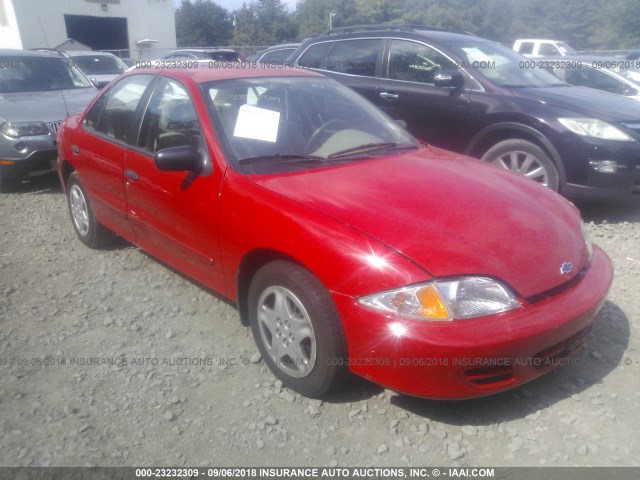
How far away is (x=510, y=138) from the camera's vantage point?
17.5 feet

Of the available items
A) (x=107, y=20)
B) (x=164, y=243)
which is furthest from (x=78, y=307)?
(x=107, y=20)

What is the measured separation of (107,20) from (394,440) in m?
35.6

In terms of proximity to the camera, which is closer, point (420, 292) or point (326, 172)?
point (420, 292)

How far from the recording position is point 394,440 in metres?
2.53

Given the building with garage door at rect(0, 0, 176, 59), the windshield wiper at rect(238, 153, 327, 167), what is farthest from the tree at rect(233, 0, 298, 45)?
the windshield wiper at rect(238, 153, 327, 167)

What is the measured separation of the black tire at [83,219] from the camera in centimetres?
464

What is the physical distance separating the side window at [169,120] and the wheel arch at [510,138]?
10.2 feet

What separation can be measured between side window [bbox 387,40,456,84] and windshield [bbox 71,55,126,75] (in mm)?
10408

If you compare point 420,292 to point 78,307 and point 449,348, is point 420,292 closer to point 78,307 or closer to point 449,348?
point 449,348

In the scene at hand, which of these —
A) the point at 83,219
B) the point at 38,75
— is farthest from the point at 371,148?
the point at 38,75

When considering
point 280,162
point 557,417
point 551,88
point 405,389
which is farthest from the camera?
point 551,88

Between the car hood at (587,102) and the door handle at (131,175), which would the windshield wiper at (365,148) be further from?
the car hood at (587,102)

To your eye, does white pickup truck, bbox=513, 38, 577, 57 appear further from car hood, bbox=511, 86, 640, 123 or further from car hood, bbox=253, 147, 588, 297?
car hood, bbox=253, 147, 588, 297

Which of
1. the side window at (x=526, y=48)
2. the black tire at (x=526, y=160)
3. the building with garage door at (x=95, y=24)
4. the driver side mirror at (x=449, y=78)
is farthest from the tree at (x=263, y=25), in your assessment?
the black tire at (x=526, y=160)
